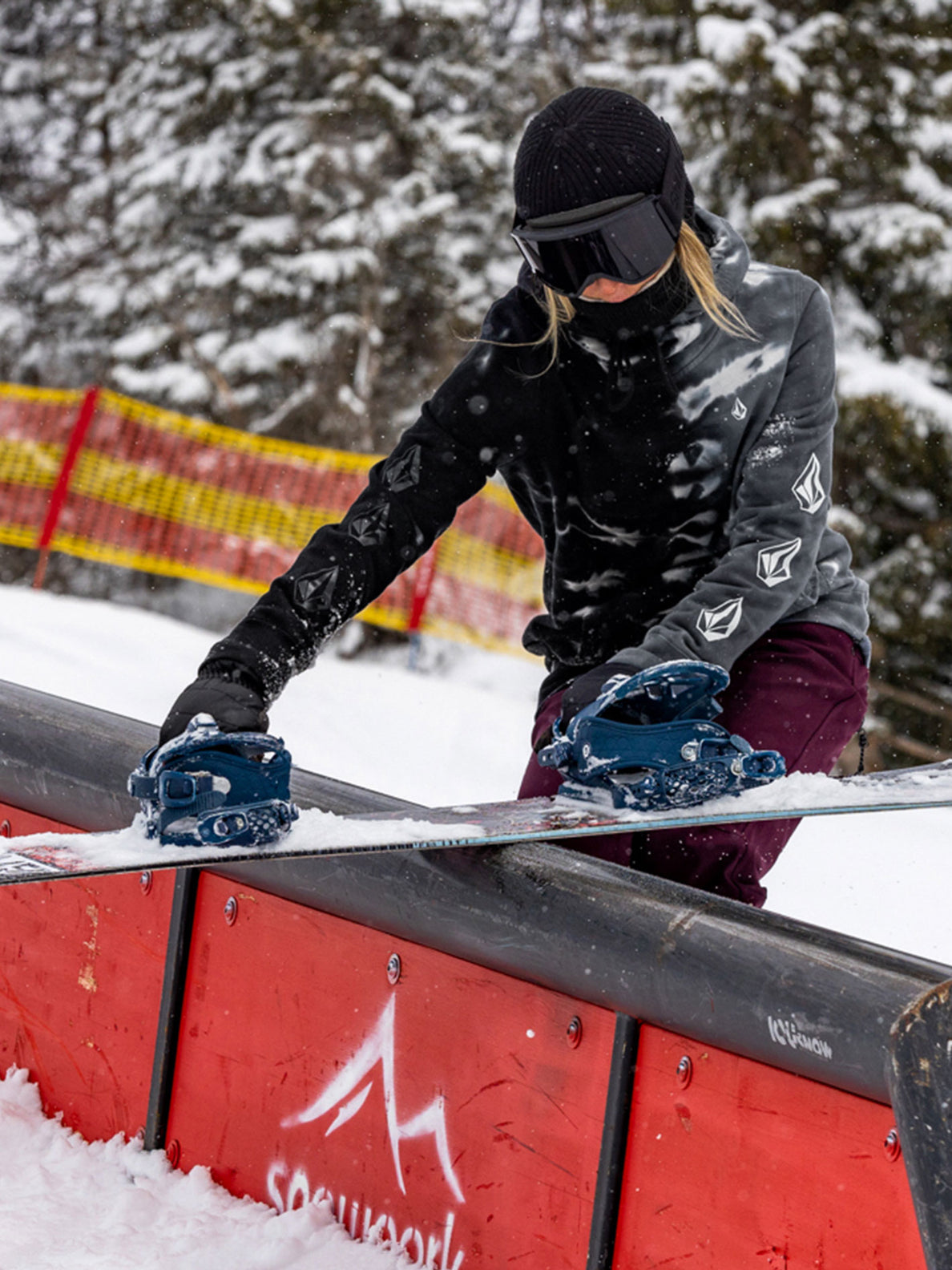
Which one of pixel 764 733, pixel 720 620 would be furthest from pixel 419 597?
pixel 720 620

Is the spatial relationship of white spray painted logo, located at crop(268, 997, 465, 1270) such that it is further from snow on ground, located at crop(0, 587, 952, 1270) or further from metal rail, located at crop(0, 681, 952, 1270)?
metal rail, located at crop(0, 681, 952, 1270)

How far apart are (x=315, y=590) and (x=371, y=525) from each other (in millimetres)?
204

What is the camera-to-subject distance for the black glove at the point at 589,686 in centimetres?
216

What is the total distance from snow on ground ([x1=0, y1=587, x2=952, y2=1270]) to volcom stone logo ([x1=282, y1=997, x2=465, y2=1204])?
0.15 m

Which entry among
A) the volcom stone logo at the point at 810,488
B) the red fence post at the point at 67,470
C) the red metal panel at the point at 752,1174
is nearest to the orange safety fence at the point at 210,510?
the red fence post at the point at 67,470

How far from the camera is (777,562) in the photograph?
2.30m

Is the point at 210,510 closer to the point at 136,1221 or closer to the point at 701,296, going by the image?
the point at 701,296

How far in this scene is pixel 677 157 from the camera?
2.26 m

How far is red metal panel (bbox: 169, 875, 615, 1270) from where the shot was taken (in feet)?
6.08

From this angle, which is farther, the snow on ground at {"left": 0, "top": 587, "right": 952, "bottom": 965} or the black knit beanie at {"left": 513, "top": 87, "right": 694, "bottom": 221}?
the snow on ground at {"left": 0, "top": 587, "right": 952, "bottom": 965}

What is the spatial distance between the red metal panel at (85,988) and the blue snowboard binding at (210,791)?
1.58ft

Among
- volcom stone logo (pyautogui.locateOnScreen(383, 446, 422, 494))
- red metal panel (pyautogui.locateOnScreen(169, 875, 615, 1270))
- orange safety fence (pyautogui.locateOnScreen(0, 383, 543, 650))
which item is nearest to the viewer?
red metal panel (pyautogui.locateOnScreen(169, 875, 615, 1270))

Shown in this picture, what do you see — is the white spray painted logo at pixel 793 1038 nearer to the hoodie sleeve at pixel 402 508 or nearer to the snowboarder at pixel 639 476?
the snowboarder at pixel 639 476

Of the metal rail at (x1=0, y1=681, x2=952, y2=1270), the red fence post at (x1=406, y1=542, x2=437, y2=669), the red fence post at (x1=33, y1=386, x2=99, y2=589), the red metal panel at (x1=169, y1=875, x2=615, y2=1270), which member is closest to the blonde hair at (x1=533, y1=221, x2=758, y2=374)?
the metal rail at (x1=0, y1=681, x2=952, y2=1270)
